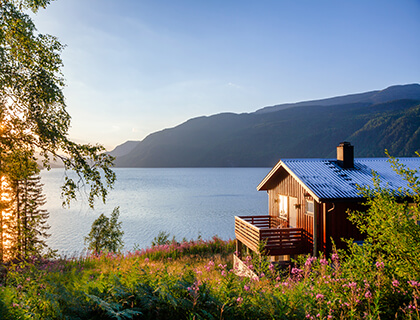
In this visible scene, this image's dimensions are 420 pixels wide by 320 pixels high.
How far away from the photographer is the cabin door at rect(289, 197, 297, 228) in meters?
16.9

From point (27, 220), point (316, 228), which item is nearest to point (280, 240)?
point (316, 228)

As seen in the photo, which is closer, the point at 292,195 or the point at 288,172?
the point at 292,195

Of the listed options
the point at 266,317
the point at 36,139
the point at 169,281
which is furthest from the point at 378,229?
the point at 36,139

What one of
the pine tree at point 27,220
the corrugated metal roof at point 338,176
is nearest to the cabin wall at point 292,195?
the corrugated metal roof at point 338,176

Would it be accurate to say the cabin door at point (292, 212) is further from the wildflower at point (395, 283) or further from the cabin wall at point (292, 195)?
the wildflower at point (395, 283)

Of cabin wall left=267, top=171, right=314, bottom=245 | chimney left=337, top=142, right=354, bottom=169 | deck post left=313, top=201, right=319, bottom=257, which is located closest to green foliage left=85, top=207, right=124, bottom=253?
cabin wall left=267, top=171, right=314, bottom=245

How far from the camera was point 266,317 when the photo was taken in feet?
14.5

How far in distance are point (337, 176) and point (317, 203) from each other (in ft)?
7.27

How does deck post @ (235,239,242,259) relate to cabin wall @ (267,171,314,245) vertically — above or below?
below

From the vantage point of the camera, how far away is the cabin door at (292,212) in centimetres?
1695

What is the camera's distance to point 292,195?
17.3 m

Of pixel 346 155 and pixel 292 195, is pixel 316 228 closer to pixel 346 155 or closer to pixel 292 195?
pixel 292 195

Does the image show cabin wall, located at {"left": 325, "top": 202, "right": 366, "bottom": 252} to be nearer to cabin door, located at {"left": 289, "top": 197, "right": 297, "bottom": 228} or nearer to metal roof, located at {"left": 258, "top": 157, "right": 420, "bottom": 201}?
metal roof, located at {"left": 258, "top": 157, "right": 420, "bottom": 201}

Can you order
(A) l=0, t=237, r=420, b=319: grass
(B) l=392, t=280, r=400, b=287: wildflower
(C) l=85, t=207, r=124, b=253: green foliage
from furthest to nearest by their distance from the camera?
(C) l=85, t=207, r=124, b=253: green foliage < (B) l=392, t=280, r=400, b=287: wildflower < (A) l=0, t=237, r=420, b=319: grass
